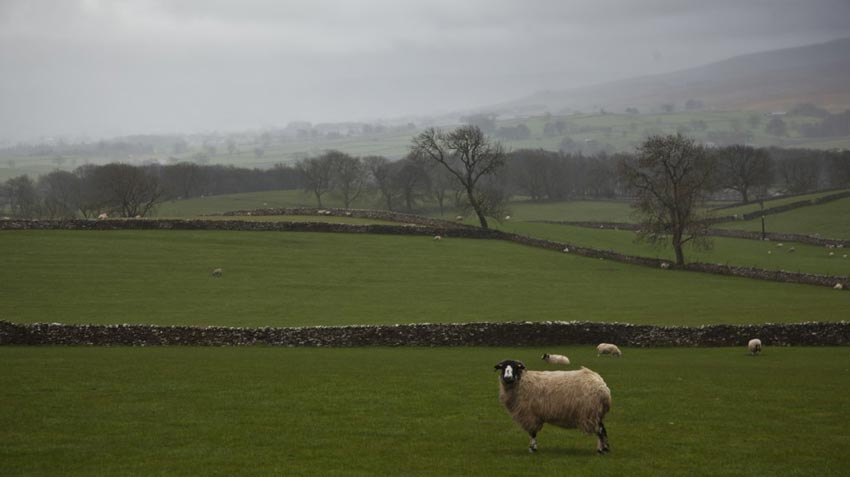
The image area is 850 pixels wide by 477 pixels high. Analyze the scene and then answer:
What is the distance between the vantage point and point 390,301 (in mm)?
43062

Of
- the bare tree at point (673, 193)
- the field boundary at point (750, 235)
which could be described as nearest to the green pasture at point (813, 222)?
the field boundary at point (750, 235)

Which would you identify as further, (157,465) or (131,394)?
(131,394)

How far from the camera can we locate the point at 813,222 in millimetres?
87375

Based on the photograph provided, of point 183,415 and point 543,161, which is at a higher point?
point 543,161

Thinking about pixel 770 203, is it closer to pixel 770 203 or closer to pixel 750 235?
pixel 770 203

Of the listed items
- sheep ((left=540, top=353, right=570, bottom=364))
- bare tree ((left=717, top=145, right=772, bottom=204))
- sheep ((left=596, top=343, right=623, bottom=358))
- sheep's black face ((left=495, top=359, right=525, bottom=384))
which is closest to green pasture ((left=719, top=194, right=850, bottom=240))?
bare tree ((left=717, top=145, right=772, bottom=204))

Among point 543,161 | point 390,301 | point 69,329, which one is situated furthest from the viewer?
point 543,161

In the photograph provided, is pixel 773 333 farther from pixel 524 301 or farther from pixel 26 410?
pixel 26 410

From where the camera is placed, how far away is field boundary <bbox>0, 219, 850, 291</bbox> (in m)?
53.8

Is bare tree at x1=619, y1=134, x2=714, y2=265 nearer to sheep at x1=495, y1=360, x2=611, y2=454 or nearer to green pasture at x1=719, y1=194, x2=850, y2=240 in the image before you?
green pasture at x1=719, y1=194, x2=850, y2=240

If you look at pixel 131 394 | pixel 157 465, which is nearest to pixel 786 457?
pixel 157 465

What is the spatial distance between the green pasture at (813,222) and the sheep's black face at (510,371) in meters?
71.4

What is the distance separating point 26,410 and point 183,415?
3.29 metres

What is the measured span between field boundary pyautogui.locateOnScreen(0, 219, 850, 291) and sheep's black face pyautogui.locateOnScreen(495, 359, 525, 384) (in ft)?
132
